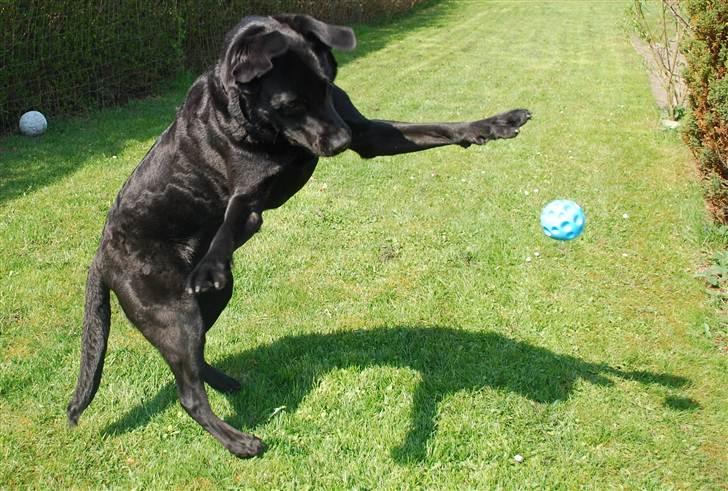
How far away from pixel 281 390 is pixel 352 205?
2.98m

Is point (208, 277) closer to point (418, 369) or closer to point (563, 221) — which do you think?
point (418, 369)

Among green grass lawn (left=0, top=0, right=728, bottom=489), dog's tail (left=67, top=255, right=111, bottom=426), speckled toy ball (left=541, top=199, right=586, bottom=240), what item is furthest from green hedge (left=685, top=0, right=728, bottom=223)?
dog's tail (left=67, top=255, right=111, bottom=426)

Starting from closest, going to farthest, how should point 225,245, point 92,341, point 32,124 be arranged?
point 225,245
point 92,341
point 32,124

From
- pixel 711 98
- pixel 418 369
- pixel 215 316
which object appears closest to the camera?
pixel 215 316

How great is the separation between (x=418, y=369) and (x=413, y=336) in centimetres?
41

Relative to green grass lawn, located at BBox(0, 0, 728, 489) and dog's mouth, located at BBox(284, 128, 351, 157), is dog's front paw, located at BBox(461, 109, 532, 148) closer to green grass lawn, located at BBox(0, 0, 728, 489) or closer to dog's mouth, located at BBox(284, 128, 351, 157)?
dog's mouth, located at BBox(284, 128, 351, 157)

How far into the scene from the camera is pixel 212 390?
4.01m

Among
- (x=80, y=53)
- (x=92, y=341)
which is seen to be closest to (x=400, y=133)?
(x=92, y=341)

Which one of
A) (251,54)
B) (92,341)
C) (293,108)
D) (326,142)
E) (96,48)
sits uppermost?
(251,54)

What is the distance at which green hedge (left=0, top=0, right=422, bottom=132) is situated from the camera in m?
9.08

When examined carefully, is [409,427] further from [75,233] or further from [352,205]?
[75,233]

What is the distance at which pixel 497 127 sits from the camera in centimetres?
332

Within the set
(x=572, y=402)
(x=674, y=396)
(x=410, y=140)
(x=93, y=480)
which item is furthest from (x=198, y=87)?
(x=674, y=396)

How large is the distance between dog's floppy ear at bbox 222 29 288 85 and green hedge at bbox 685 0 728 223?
4.26 m
